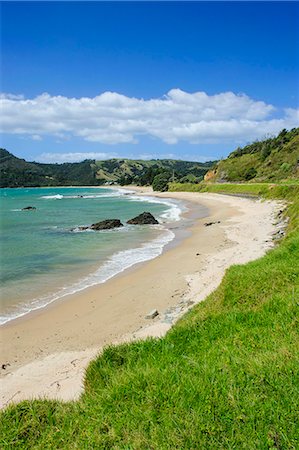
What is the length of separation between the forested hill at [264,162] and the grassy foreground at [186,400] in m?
72.0

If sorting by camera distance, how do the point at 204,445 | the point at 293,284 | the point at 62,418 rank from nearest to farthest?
the point at 204,445
the point at 62,418
the point at 293,284

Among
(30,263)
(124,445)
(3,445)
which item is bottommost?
(30,263)

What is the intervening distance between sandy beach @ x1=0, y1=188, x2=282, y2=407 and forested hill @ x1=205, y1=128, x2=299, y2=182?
62422 millimetres

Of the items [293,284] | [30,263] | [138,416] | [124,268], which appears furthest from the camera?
[30,263]

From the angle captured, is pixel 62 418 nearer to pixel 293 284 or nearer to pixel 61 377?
pixel 61 377

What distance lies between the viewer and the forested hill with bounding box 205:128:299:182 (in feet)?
268

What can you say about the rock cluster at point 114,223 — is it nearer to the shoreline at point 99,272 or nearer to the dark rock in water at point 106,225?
the dark rock in water at point 106,225

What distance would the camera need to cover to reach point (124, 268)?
18.2 metres

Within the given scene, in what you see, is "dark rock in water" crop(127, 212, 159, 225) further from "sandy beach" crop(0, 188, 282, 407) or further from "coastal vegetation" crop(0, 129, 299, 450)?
"coastal vegetation" crop(0, 129, 299, 450)

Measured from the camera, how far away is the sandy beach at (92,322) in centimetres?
790

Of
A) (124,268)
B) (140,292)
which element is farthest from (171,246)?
(140,292)

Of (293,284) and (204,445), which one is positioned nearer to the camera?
(204,445)

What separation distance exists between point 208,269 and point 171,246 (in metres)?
8.30

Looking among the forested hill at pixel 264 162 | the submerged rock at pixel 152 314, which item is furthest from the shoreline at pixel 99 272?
the forested hill at pixel 264 162
